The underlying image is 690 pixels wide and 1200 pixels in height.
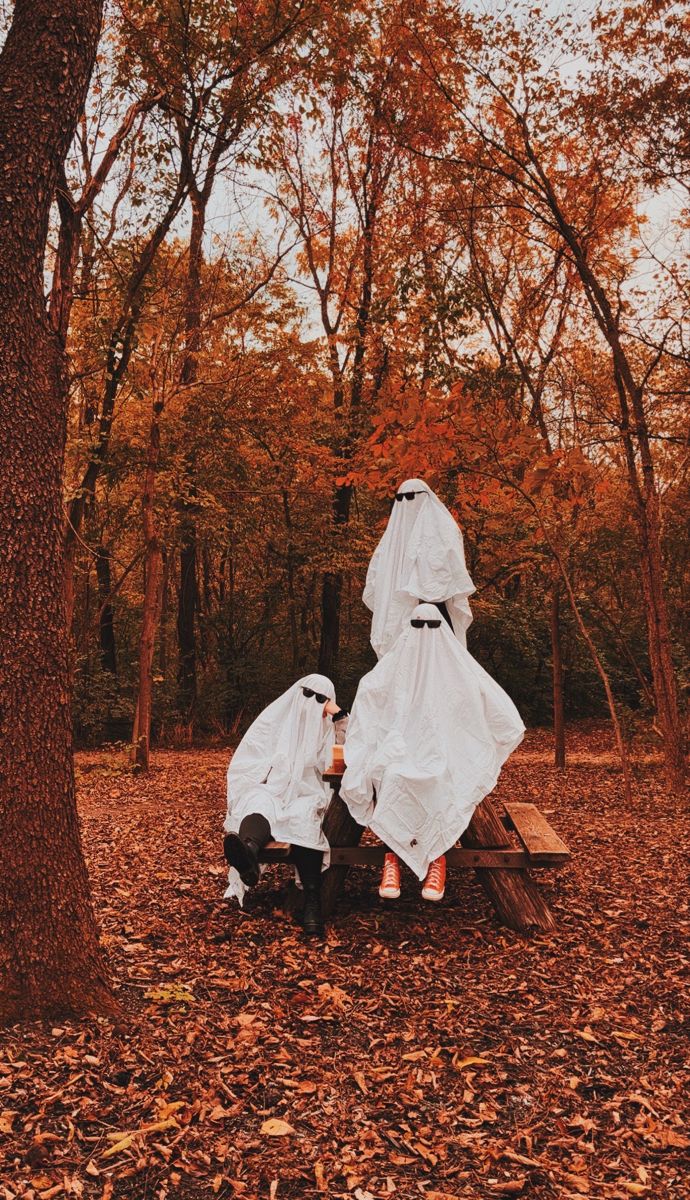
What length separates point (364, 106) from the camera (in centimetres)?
1362

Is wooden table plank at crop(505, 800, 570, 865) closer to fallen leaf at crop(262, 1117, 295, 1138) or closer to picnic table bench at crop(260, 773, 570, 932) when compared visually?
picnic table bench at crop(260, 773, 570, 932)

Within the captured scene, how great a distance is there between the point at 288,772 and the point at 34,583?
2.39m

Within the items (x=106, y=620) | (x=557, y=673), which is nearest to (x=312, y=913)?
(x=557, y=673)

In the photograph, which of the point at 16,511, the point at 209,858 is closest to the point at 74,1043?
the point at 16,511

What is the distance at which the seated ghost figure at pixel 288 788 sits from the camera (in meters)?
4.36

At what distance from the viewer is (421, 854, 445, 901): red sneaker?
4.13 meters

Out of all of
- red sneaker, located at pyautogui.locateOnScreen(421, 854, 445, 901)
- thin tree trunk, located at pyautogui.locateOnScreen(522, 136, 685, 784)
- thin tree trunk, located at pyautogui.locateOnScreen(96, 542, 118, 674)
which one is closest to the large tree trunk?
red sneaker, located at pyautogui.locateOnScreen(421, 854, 445, 901)

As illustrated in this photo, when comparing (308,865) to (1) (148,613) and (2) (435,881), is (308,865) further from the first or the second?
(1) (148,613)

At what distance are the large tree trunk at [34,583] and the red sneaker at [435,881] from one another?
168 centimetres

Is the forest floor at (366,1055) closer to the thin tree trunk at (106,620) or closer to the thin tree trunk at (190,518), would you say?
the thin tree trunk at (190,518)

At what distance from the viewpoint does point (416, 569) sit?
16.5ft

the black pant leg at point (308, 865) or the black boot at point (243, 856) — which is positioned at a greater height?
the black boot at point (243, 856)

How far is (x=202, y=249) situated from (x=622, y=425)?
722 cm

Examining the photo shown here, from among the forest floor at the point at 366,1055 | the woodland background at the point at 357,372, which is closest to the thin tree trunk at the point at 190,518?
the woodland background at the point at 357,372
